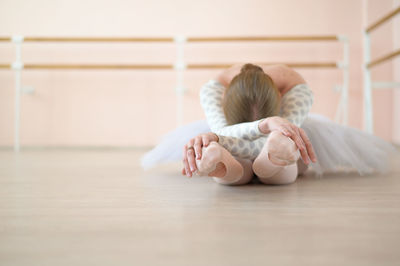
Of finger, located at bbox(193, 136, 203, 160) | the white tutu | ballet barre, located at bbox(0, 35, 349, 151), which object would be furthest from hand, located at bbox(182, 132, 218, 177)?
ballet barre, located at bbox(0, 35, 349, 151)

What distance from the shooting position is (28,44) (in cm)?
270

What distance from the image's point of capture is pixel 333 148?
112 cm

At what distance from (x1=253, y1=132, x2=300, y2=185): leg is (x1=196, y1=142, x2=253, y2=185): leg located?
0.04 m

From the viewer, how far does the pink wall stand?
8.78 ft

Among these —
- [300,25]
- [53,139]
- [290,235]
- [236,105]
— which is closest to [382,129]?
[300,25]

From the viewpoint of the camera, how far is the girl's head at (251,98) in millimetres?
874

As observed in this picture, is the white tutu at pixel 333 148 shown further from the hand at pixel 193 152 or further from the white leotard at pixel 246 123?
the hand at pixel 193 152

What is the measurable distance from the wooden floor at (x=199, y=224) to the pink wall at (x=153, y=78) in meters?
1.74

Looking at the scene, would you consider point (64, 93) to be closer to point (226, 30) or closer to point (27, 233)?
point (226, 30)

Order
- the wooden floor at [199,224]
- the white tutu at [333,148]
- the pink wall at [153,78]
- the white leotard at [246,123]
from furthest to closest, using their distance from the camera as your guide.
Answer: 1. the pink wall at [153,78]
2. the white tutu at [333,148]
3. the white leotard at [246,123]
4. the wooden floor at [199,224]

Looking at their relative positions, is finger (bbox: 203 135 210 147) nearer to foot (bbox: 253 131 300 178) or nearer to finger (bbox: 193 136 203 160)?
finger (bbox: 193 136 203 160)

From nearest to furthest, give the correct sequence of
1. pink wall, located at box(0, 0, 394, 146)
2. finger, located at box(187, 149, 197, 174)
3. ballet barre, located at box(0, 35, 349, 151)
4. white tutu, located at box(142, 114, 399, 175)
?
finger, located at box(187, 149, 197, 174), white tutu, located at box(142, 114, 399, 175), ballet barre, located at box(0, 35, 349, 151), pink wall, located at box(0, 0, 394, 146)

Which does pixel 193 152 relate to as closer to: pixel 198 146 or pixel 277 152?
pixel 198 146

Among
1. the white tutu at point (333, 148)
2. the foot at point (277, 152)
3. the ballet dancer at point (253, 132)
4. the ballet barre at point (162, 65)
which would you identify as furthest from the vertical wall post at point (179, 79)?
the foot at point (277, 152)
